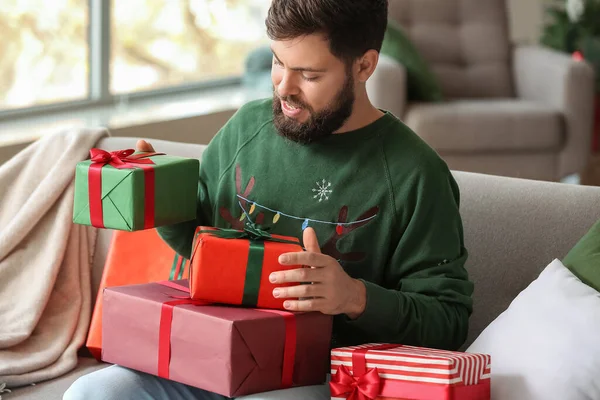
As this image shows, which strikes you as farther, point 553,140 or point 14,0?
point 553,140

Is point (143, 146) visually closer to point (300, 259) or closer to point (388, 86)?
point (300, 259)

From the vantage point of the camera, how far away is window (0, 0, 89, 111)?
361 cm

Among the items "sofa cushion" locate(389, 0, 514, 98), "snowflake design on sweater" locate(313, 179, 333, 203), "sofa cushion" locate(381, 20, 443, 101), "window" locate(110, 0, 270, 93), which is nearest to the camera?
"snowflake design on sweater" locate(313, 179, 333, 203)

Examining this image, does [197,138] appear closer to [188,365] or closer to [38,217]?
[38,217]

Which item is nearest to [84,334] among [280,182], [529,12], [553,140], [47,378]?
[47,378]

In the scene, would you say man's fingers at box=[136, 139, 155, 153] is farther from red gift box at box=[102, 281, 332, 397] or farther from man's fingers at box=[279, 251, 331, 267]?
man's fingers at box=[279, 251, 331, 267]

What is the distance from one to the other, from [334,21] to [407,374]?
62 cm

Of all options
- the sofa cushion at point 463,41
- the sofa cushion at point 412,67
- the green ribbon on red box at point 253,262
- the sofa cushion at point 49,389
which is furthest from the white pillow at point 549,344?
the sofa cushion at point 463,41

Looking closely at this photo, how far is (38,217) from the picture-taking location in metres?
2.13

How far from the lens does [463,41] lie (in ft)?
14.6

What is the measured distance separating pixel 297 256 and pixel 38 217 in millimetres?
851

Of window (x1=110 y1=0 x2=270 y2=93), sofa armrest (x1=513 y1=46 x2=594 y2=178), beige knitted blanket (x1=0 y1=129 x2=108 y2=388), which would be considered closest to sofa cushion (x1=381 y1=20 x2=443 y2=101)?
sofa armrest (x1=513 y1=46 x2=594 y2=178)

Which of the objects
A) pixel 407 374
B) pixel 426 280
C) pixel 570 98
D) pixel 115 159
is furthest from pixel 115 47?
pixel 407 374

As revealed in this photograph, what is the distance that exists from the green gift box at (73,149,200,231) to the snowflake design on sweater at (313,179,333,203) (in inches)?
9.7
